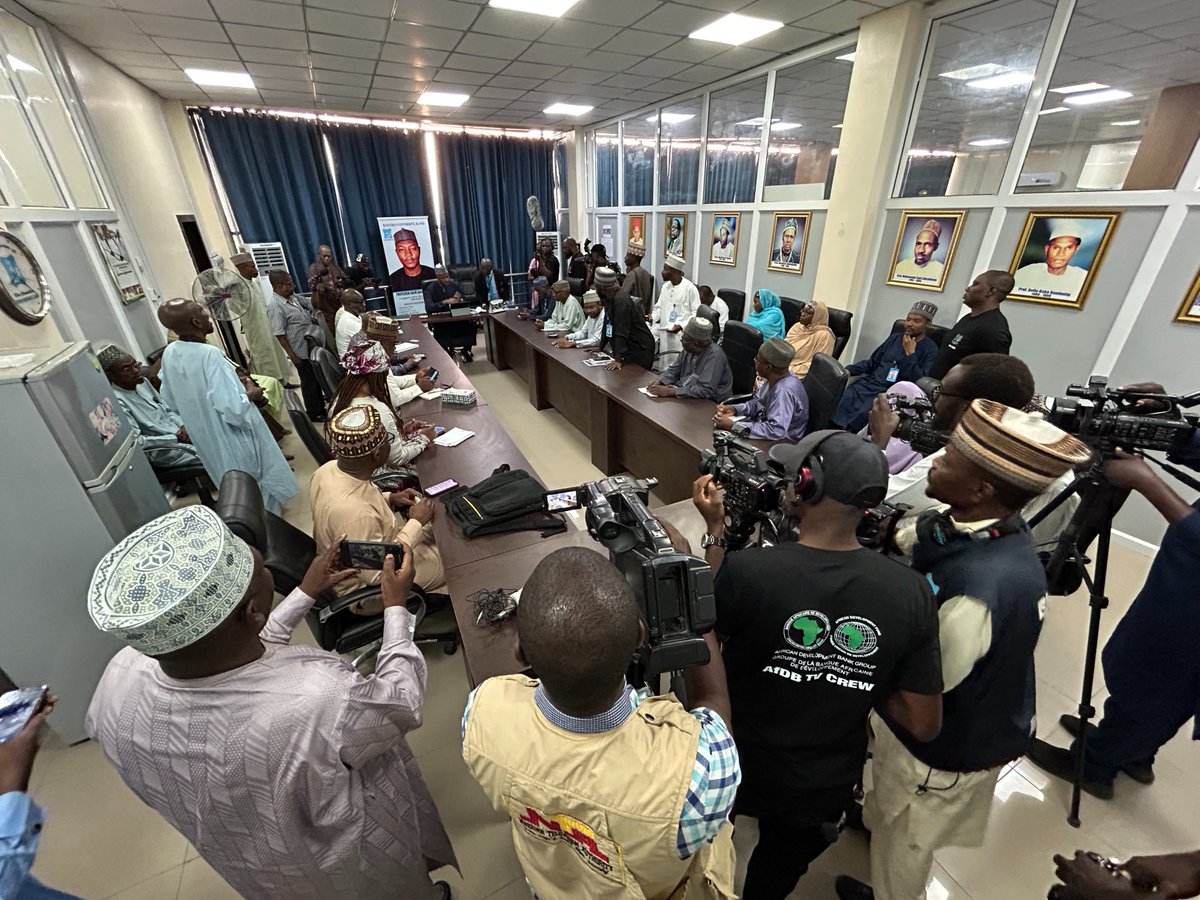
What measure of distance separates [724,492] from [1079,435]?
44.5 inches

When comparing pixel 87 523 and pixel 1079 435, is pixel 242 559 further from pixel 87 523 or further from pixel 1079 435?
pixel 1079 435

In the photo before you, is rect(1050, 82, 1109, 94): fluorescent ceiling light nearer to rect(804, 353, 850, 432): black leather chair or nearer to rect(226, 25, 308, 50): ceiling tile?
rect(804, 353, 850, 432): black leather chair

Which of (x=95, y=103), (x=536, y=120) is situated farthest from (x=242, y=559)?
(x=536, y=120)

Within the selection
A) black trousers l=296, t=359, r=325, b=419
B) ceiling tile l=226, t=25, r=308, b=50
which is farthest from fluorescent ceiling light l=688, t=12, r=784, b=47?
black trousers l=296, t=359, r=325, b=419

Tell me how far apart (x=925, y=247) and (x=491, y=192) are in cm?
739

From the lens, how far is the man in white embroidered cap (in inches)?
31.3

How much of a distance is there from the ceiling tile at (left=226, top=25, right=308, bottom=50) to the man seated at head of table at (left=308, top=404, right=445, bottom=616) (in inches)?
158

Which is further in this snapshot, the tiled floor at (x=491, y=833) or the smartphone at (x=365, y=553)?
the tiled floor at (x=491, y=833)

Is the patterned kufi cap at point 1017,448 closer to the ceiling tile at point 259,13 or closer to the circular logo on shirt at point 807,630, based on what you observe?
the circular logo on shirt at point 807,630

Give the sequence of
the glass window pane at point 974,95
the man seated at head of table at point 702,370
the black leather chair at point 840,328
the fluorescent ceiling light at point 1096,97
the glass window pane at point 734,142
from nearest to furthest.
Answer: the fluorescent ceiling light at point 1096,97
the glass window pane at point 974,95
the man seated at head of table at point 702,370
the black leather chair at point 840,328
the glass window pane at point 734,142

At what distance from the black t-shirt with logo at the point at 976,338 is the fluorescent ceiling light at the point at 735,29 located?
295 cm

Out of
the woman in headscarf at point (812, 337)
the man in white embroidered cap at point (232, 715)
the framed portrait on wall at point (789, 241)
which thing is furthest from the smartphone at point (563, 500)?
the framed portrait on wall at point (789, 241)

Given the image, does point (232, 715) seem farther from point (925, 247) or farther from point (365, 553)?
point (925, 247)

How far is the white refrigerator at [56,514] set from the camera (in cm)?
169
